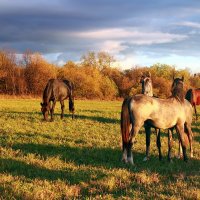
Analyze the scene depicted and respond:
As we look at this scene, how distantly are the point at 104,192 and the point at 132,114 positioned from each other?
2976 mm

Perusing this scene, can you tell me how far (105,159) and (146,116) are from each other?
5.98 feet

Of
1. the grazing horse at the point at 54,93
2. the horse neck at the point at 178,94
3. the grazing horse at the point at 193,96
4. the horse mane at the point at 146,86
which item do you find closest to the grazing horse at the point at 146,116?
the horse neck at the point at 178,94

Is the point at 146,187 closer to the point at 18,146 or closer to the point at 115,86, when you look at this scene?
the point at 18,146

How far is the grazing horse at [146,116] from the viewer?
8.76 meters

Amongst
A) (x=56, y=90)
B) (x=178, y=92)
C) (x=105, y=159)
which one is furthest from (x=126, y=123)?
(x=56, y=90)

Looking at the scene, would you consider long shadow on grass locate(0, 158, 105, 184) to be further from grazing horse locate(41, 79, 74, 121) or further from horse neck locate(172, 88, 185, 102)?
grazing horse locate(41, 79, 74, 121)

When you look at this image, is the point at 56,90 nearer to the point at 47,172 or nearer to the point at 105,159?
the point at 105,159

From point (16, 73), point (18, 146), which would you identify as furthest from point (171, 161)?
point (16, 73)

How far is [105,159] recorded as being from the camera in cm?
946

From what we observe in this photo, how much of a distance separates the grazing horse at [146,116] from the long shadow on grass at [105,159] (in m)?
0.39

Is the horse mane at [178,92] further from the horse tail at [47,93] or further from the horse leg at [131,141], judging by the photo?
the horse tail at [47,93]

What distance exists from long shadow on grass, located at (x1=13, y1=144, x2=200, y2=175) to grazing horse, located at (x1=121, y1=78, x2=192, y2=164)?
39cm

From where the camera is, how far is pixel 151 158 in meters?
9.91

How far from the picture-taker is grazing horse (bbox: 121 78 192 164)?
8758 millimetres
